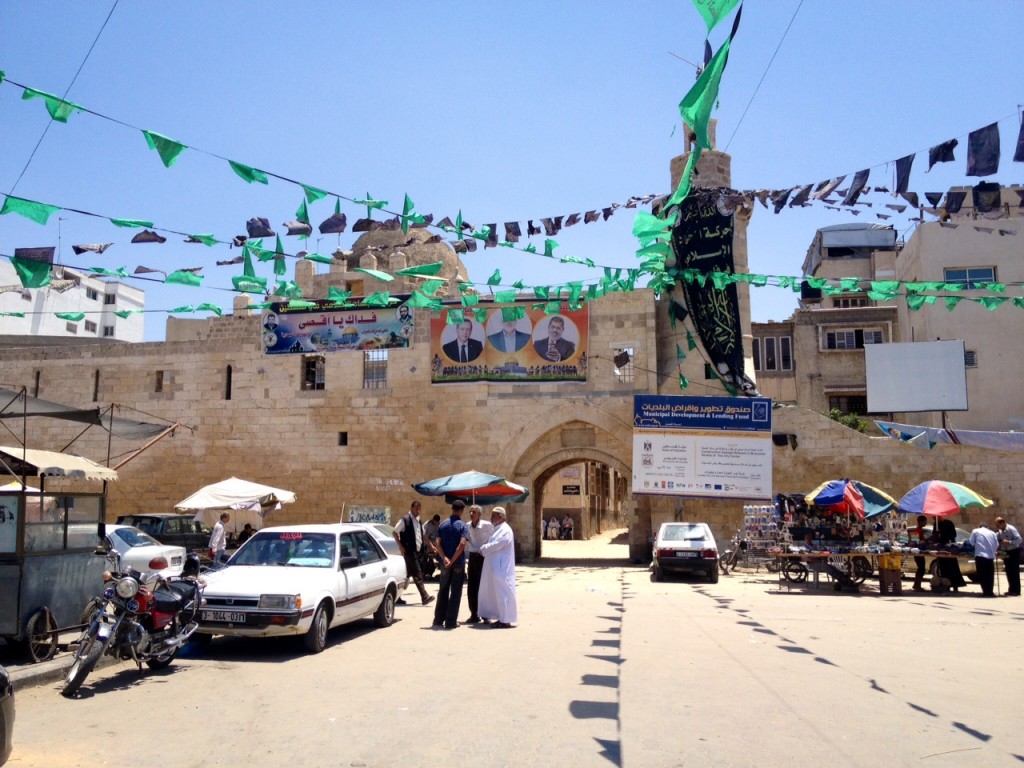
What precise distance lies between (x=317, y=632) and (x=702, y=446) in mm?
12757

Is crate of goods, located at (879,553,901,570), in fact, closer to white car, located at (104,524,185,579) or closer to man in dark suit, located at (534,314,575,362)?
man in dark suit, located at (534,314,575,362)

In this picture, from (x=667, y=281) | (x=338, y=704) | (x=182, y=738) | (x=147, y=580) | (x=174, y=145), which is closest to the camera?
(x=182, y=738)

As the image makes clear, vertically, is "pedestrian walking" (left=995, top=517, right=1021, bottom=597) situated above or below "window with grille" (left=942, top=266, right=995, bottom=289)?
below

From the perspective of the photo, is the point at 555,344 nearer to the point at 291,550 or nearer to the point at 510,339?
the point at 510,339

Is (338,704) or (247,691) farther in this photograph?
(247,691)

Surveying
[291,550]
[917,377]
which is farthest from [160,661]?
[917,377]

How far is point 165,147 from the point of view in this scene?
8.43 m

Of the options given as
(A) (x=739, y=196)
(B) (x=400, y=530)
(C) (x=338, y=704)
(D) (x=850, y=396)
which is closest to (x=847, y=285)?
(A) (x=739, y=196)

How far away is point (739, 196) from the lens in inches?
585

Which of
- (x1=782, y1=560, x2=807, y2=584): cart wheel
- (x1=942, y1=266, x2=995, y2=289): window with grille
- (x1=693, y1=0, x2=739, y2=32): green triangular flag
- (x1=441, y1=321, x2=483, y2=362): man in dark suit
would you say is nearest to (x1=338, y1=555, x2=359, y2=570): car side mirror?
(x1=693, y1=0, x2=739, y2=32): green triangular flag

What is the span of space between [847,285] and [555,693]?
397 inches

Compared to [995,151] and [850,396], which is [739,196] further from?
[850,396]

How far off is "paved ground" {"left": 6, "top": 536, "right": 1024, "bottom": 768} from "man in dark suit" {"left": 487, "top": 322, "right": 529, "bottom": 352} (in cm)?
1179

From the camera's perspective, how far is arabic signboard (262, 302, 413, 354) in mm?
22281
